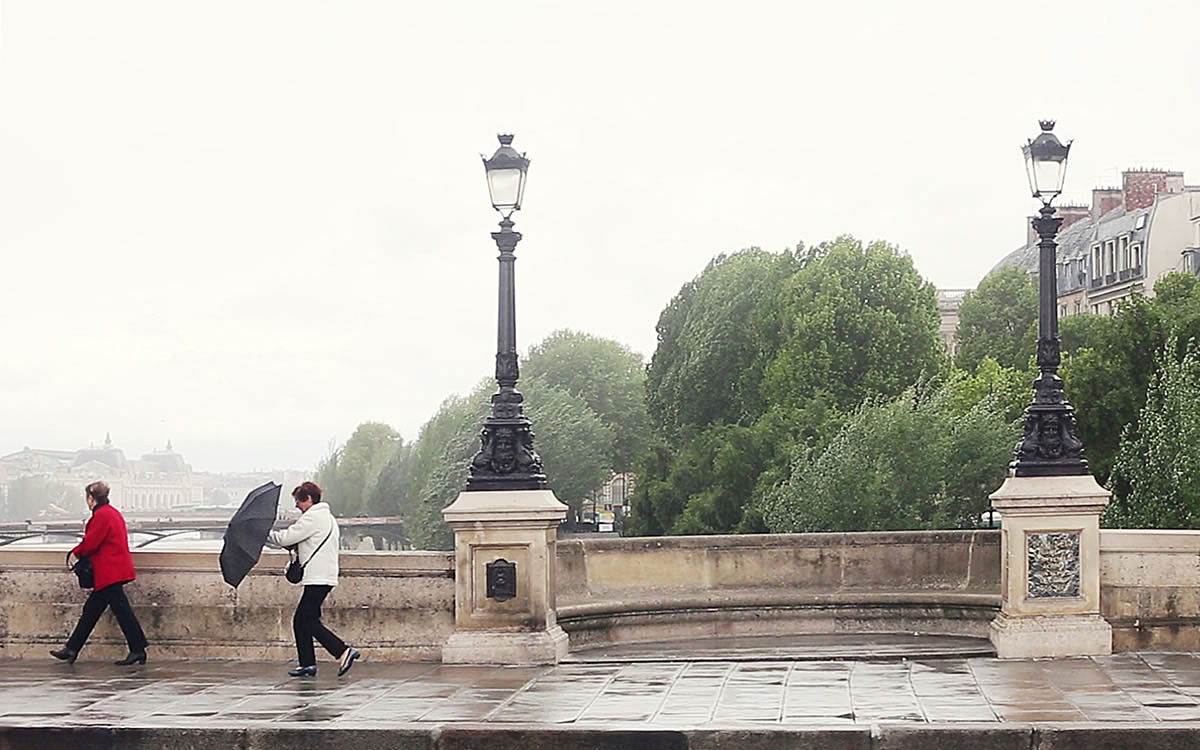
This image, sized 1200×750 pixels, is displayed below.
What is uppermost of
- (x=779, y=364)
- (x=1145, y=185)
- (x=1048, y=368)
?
(x=1145, y=185)

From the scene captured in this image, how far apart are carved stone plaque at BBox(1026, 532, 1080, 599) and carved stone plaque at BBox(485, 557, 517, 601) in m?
4.36

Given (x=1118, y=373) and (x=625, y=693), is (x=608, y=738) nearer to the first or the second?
(x=625, y=693)

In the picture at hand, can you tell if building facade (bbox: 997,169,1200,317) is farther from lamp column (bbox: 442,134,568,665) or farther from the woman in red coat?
the woman in red coat

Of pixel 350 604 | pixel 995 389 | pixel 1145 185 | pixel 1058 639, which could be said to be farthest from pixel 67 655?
pixel 1145 185

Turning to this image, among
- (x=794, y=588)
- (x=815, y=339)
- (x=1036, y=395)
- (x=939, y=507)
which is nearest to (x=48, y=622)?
(x=794, y=588)

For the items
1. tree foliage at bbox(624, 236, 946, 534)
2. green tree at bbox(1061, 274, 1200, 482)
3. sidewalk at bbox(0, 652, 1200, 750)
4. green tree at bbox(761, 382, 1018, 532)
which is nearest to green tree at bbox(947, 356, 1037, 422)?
tree foliage at bbox(624, 236, 946, 534)

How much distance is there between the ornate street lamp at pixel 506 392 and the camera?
49.9 feet

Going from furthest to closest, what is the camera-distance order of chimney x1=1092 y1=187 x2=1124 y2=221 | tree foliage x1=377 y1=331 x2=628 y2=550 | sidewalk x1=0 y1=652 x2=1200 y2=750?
chimney x1=1092 y1=187 x2=1124 y2=221
tree foliage x1=377 y1=331 x2=628 y2=550
sidewalk x1=0 y1=652 x2=1200 y2=750

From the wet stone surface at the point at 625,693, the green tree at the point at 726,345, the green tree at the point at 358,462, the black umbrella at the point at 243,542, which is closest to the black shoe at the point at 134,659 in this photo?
the wet stone surface at the point at 625,693

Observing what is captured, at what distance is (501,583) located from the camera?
49.0 ft

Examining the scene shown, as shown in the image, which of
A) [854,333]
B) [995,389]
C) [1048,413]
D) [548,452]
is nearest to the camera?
[1048,413]

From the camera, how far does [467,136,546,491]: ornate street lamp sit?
49.9 ft

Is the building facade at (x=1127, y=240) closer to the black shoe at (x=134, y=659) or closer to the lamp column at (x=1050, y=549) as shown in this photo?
the lamp column at (x=1050, y=549)

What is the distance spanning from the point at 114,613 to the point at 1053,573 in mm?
7942
